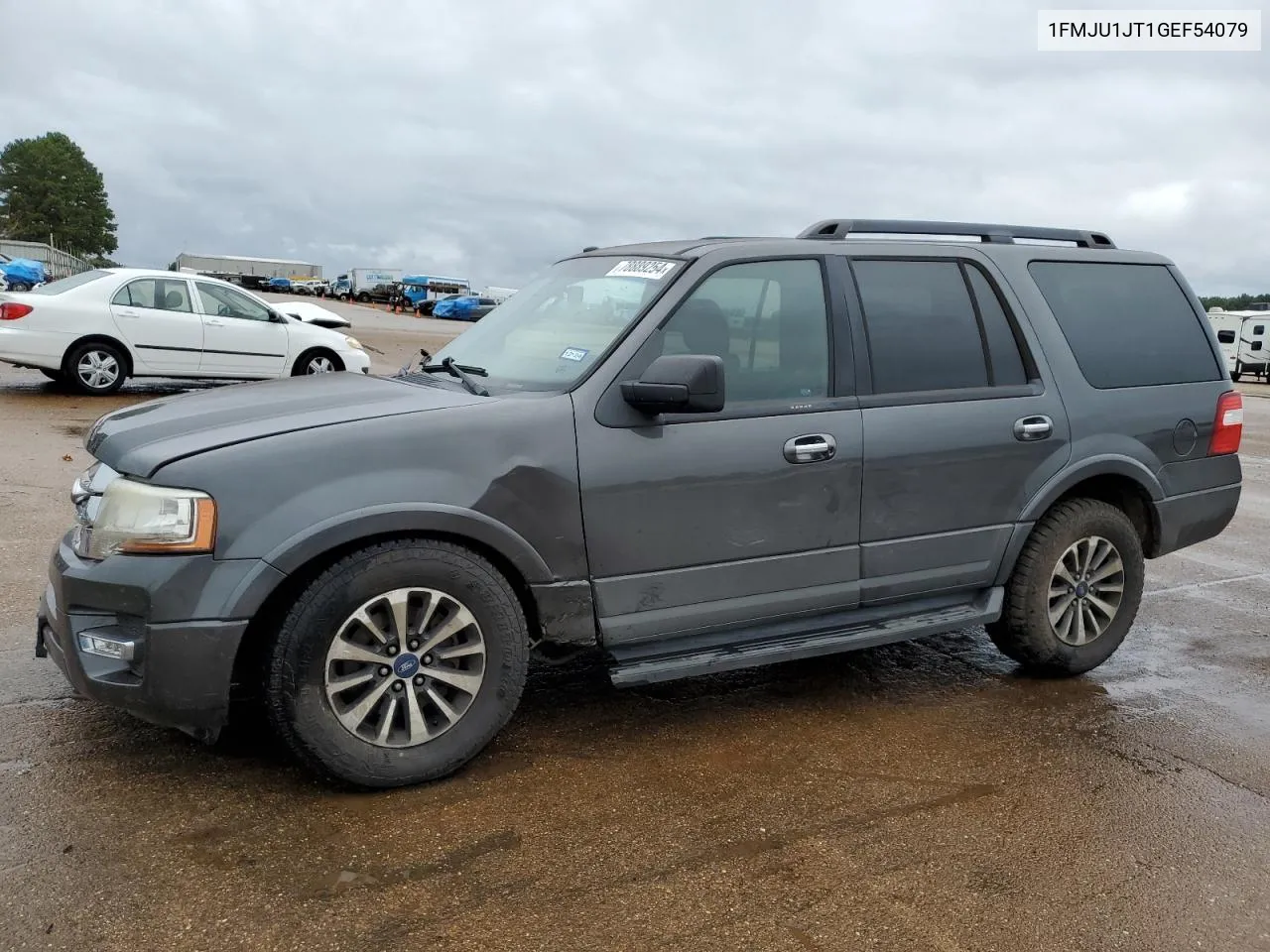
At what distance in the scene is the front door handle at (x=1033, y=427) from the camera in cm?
452

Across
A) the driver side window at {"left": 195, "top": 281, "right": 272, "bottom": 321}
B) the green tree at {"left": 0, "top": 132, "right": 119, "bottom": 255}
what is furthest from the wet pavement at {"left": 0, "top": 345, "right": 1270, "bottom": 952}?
the green tree at {"left": 0, "top": 132, "right": 119, "bottom": 255}

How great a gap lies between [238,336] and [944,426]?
11.4 metres

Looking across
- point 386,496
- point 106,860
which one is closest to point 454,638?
point 386,496

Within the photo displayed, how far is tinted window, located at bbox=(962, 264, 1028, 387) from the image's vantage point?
4.59 meters

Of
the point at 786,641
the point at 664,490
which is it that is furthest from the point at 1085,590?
the point at 664,490

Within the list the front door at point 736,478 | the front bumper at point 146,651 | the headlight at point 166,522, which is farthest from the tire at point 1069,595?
the headlight at point 166,522

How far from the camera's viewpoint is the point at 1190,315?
5.27 metres

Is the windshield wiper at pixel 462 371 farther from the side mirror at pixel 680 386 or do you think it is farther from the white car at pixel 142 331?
the white car at pixel 142 331

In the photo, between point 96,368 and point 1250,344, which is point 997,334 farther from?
point 1250,344

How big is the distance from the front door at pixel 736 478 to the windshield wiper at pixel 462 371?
519mm

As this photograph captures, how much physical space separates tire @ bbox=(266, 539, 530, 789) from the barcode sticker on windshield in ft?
4.36

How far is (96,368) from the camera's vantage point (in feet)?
42.9

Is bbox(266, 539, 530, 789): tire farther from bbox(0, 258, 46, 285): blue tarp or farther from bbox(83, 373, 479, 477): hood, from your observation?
bbox(0, 258, 46, 285): blue tarp

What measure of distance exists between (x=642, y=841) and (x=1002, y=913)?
1.03m
